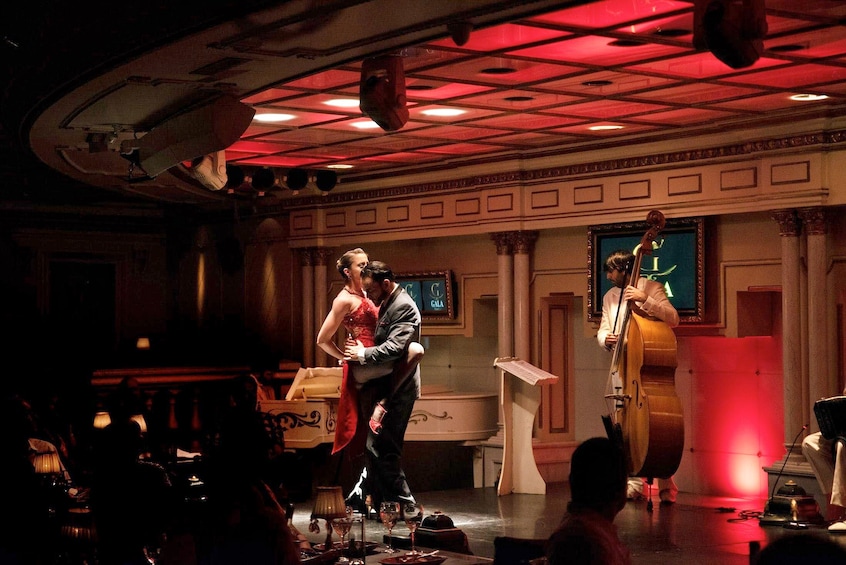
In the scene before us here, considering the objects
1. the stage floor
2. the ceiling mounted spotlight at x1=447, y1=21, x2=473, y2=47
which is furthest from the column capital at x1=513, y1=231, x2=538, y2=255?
the ceiling mounted spotlight at x1=447, y1=21, x2=473, y2=47

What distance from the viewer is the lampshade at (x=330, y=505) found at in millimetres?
4816

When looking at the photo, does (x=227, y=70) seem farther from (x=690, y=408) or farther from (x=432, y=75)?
(x=690, y=408)

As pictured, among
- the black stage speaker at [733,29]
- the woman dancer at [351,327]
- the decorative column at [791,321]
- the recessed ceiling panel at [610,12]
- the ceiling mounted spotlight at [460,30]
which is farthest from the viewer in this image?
the decorative column at [791,321]

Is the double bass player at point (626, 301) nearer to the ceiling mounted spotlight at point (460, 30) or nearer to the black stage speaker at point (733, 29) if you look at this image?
the ceiling mounted spotlight at point (460, 30)

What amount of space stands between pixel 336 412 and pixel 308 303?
337 cm

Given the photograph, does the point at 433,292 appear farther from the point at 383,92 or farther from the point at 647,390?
the point at 383,92

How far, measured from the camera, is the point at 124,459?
461 centimetres

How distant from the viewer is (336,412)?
10.4m

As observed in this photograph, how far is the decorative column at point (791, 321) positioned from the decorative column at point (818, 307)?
11 centimetres

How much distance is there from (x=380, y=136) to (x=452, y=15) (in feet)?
15.8

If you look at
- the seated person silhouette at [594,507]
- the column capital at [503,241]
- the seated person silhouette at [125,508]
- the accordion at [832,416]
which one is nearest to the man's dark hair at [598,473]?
the seated person silhouette at [594,507]

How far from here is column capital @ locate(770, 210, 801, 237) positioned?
908cm

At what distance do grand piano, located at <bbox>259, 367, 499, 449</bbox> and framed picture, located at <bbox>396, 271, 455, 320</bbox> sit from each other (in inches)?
29.8

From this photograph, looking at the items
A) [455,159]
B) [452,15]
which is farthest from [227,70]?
[455,159]
